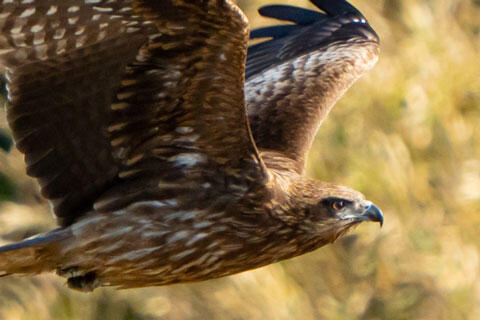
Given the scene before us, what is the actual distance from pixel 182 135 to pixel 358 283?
3.68m

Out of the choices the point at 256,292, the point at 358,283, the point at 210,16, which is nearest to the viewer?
the point at 210,16

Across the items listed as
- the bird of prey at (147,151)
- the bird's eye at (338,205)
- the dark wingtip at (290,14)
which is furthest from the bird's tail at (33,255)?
the dark wingtip at (290,14)

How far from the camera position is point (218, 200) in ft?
17.4

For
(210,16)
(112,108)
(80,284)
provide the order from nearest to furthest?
(210,16)
(112,108)
(80,284)

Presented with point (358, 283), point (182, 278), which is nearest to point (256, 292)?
point (358, 283)

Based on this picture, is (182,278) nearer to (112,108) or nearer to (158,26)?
(112,108)

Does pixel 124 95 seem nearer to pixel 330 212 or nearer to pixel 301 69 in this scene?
pixel 330 212

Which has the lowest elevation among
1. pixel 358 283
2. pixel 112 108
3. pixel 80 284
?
pixel 358 283

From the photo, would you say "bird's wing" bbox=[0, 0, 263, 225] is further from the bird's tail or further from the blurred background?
the blurred background

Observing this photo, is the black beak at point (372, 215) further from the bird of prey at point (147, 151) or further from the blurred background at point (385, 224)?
the blurred background at point (385, 224)

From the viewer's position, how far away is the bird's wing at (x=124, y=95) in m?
4.75

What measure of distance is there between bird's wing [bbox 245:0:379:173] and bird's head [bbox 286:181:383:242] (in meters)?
0.54

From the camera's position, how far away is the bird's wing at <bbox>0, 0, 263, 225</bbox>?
4754 mm

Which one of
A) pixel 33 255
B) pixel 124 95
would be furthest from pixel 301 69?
pixel 33 255
